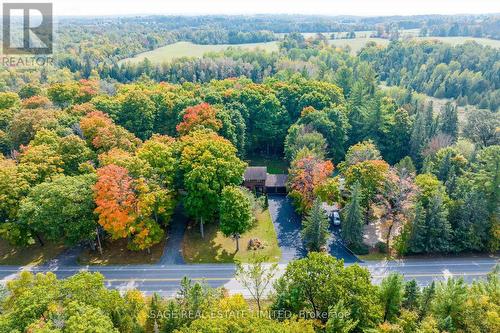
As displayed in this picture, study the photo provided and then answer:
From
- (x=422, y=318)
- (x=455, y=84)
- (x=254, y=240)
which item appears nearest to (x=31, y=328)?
(x=254, y=240)

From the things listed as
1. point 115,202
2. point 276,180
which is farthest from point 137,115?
point 115,202

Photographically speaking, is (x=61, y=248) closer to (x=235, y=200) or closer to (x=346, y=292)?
(x=235, y=200)

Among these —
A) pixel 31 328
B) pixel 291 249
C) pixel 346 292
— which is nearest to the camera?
pixel 31 328

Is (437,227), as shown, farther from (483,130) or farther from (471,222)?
(483,130)

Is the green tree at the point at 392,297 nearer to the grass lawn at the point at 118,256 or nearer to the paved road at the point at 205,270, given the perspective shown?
the paved road at the point at 205,270

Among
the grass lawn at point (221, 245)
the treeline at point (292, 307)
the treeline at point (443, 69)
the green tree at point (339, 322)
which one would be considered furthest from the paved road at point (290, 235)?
the treeline at point (443, 69)
